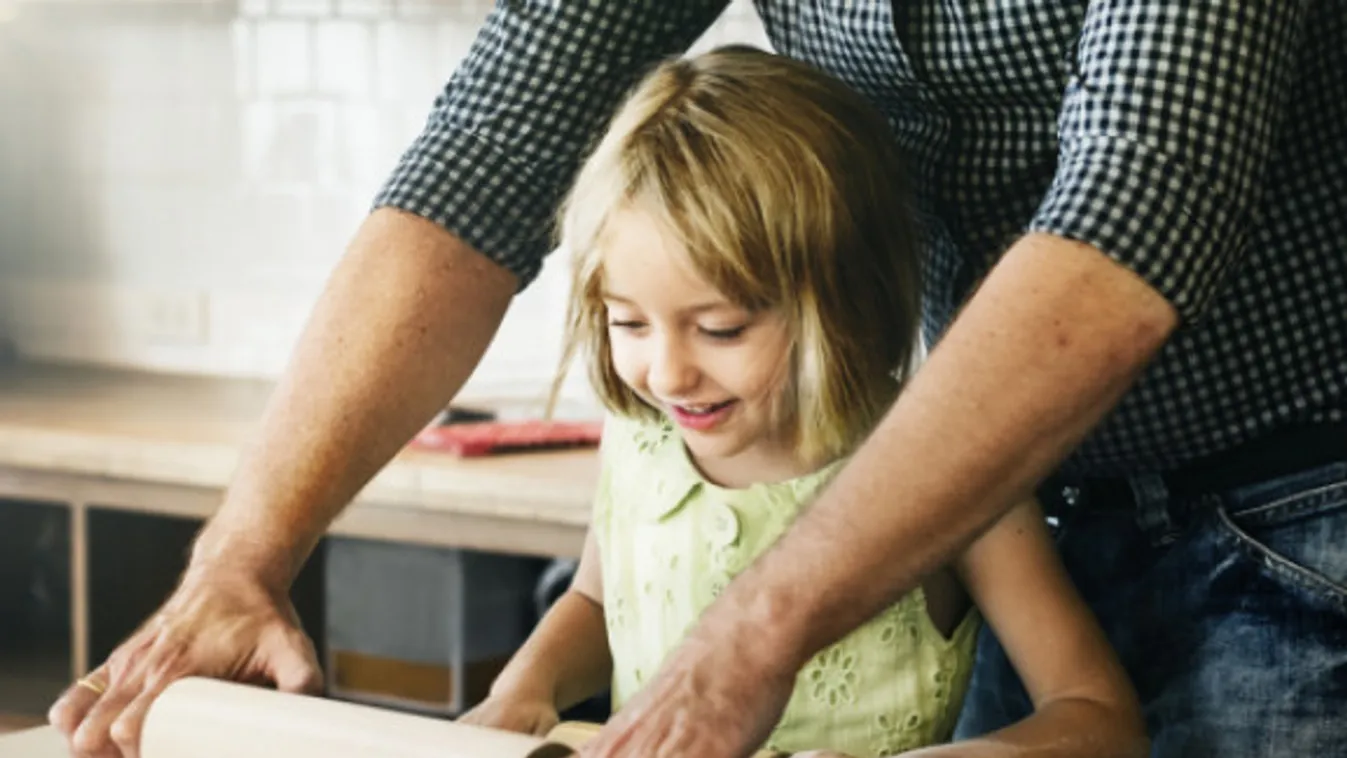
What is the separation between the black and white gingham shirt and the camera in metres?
1.01

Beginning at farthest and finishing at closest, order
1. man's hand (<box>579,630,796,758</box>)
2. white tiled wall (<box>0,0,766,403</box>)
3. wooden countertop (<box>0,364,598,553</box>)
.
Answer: white tiled wall (<box>0,0,766,403</box>), wooden countertop (<box>0,364,598,553</box>), man's hand (<box>579,630,796,758</box>)

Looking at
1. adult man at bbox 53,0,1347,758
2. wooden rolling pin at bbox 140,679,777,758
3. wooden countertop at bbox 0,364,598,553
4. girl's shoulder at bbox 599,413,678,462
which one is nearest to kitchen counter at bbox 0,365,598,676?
wooden countertop at bbox 0,364,598,553

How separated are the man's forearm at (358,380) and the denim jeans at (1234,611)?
0.45 m

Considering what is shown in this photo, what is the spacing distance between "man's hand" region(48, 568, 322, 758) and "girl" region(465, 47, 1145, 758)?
0.17 metres

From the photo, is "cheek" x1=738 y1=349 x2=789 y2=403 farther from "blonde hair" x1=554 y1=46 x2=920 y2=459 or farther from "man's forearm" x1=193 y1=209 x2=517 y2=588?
"man's forearm" x1=193 y1=209 x2=517 y2=588

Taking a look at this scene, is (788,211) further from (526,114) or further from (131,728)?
(131,728)

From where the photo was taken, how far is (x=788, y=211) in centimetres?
120

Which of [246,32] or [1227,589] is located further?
[246,32]

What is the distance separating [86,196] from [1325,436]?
2613mm

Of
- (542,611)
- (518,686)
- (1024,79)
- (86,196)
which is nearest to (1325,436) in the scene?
(1024,79)

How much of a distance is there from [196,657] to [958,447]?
0.49 metres

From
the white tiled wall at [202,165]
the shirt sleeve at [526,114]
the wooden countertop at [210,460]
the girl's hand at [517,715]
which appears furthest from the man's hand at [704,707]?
the white tiled wall at [202,165]

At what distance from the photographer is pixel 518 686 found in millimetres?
1320

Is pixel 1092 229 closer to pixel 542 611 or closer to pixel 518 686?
pixel 518 686
